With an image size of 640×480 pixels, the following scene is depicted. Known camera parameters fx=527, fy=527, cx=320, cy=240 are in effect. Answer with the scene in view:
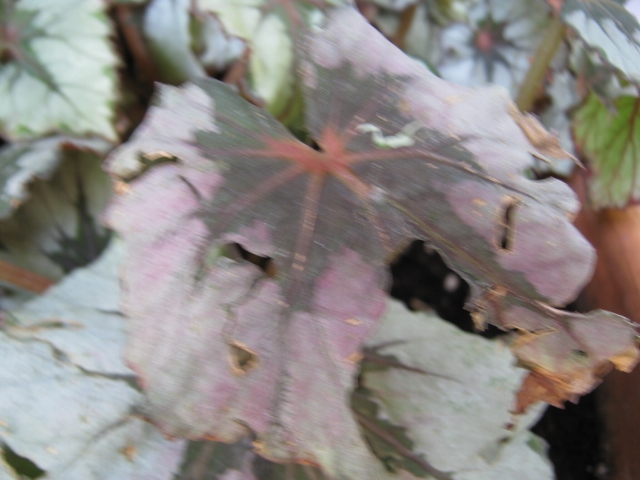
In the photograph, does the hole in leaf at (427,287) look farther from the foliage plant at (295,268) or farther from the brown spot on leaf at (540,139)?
the brown spot on leaf at (540,139)

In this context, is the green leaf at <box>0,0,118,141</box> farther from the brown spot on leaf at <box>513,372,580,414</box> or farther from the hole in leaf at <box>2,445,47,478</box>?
the brown spot on leaf at <box>513,372,580,414</box>

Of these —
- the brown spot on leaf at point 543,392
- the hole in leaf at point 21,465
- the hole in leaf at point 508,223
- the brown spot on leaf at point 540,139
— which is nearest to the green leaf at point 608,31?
the brown spot on leaf at point 540,139

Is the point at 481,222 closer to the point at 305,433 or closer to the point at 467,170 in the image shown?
the point at 467,170

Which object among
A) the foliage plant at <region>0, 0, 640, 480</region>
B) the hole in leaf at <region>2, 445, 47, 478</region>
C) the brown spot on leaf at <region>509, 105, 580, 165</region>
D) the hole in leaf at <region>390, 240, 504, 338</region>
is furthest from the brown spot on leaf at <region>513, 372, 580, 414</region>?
the hole in leaf at <region>390, 240, 504, 338</region>

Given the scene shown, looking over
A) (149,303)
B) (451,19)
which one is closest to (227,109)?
(149,303)

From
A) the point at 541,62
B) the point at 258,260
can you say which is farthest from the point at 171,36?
the point at 541,62
